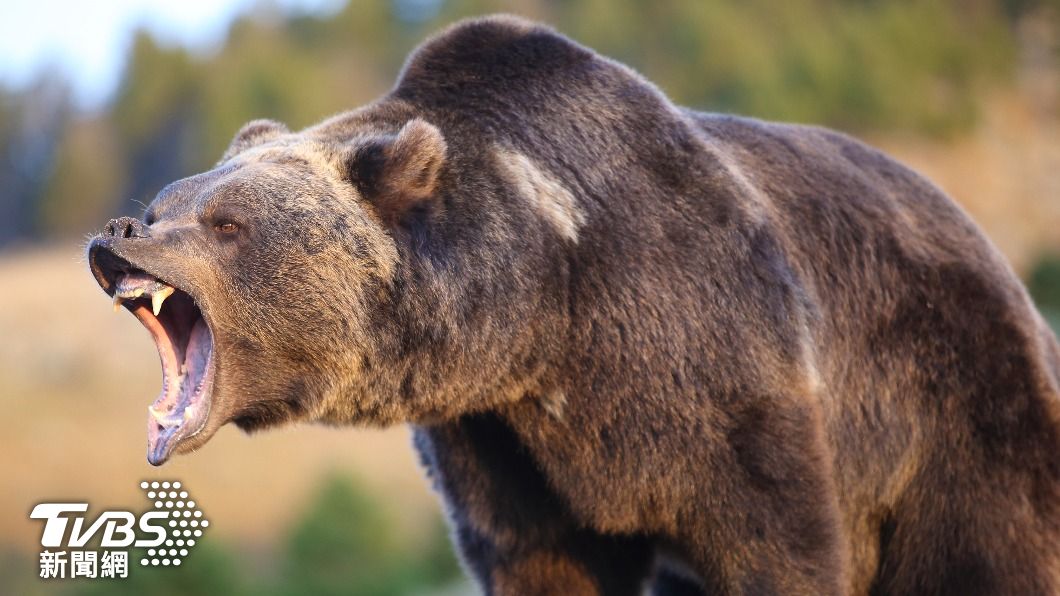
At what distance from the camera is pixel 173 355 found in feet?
15.6

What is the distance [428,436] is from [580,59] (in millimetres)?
1529

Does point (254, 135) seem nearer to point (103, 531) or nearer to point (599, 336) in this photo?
point (599, 336)

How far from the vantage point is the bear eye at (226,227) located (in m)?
4.77

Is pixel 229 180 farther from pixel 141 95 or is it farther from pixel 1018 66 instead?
pixel 1018 66

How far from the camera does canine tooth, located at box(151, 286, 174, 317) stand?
4.52 meters

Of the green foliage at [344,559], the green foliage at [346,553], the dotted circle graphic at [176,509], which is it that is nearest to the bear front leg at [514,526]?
the dotted circle graphic at [176,509]

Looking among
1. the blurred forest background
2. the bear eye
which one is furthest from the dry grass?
the bear eye

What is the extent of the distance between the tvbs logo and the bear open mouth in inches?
93.0

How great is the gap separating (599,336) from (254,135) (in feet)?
5.13

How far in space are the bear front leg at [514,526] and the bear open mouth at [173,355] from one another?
1.06m

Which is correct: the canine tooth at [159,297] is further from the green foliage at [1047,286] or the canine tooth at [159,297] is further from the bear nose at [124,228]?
the green foliage at [1047,286]

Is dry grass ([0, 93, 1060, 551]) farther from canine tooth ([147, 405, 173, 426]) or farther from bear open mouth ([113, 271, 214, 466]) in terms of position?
canine tooth ([147, 405, 173, 426])

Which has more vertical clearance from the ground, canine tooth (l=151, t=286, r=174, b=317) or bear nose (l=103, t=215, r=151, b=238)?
bear nose (l=103, t=215, r=151, b=238)

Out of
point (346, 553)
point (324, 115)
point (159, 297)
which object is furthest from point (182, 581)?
point (324, 115)
